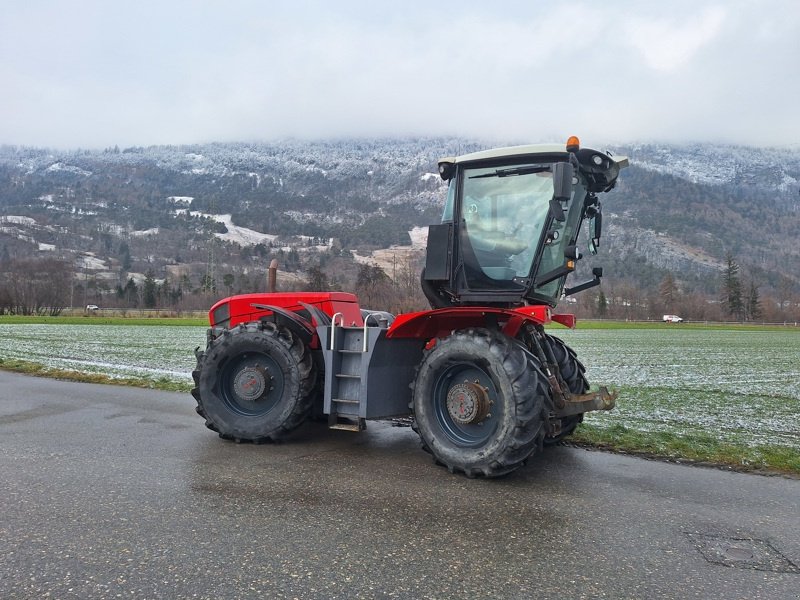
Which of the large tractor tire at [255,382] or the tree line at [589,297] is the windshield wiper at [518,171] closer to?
the large tractor tire at [255,382]

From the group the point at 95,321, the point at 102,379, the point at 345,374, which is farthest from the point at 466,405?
the point at 95,321

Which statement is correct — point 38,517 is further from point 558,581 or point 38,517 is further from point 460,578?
point 558,581

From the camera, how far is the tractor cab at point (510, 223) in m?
6.33

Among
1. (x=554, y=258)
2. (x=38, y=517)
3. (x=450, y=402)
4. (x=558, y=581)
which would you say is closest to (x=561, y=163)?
(x=554, y=258)

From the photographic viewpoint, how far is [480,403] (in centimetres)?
604

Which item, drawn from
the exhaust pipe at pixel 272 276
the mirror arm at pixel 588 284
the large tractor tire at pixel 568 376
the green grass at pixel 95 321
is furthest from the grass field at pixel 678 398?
the green grass at pixel 95 321

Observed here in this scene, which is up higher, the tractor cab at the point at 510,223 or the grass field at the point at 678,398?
the tractor cab at the point at 510,223

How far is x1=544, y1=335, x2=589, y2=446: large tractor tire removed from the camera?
7.21 m

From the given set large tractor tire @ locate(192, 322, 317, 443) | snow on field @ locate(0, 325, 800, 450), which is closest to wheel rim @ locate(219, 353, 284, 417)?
large tractor tire @ locate(192, 322, 317, 443)

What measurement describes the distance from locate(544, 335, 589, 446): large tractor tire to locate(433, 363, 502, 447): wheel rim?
1312 mm

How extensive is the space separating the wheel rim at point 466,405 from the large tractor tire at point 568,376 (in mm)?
1312

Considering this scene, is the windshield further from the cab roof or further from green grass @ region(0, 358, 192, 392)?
green grass @ region(0, 358, 192, 392)

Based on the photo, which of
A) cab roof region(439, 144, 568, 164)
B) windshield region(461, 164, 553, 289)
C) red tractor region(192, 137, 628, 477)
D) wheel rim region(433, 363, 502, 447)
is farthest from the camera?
windshield region(461, 164, 553, 289)

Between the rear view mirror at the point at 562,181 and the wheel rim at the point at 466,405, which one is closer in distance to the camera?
the rear view mirror at the point at 562,181
